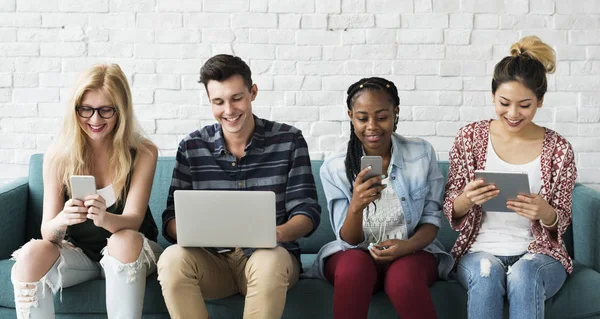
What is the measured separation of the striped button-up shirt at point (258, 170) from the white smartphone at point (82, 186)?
1.07ft

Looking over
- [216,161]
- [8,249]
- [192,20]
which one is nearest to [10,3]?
[192,20]

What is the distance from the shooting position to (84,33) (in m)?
3.39

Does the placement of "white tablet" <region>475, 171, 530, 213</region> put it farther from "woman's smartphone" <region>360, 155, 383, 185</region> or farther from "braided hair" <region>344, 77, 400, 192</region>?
"braided hair" <region>344, 77, 400, 192</region>

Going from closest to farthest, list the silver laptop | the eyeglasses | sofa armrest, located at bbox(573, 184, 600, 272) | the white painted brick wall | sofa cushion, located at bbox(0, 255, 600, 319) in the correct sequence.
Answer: the silver laptop
sofa cushion, located at bbox(0, 255, 600, 319)
the eyeglasses
sofa armrest, located at bbox(573, 184, 600, 272)
the white painted brick wall

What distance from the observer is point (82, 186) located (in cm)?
235

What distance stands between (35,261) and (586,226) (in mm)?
1959

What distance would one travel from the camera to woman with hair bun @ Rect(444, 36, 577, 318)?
2367 mm

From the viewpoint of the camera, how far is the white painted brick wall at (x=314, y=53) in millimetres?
3352

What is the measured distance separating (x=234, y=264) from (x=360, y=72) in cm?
124

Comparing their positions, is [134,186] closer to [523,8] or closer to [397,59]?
[397,59]

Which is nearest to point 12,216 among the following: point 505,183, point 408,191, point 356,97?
point 356,97

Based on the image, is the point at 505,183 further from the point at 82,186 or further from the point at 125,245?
the point at 82,186

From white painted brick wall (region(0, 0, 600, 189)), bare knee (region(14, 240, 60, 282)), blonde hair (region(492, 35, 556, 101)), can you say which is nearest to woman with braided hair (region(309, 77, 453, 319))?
blonde hair (region(492, 35, 556, 101))

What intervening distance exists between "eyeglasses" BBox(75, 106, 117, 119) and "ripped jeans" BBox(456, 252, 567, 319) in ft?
4.35
